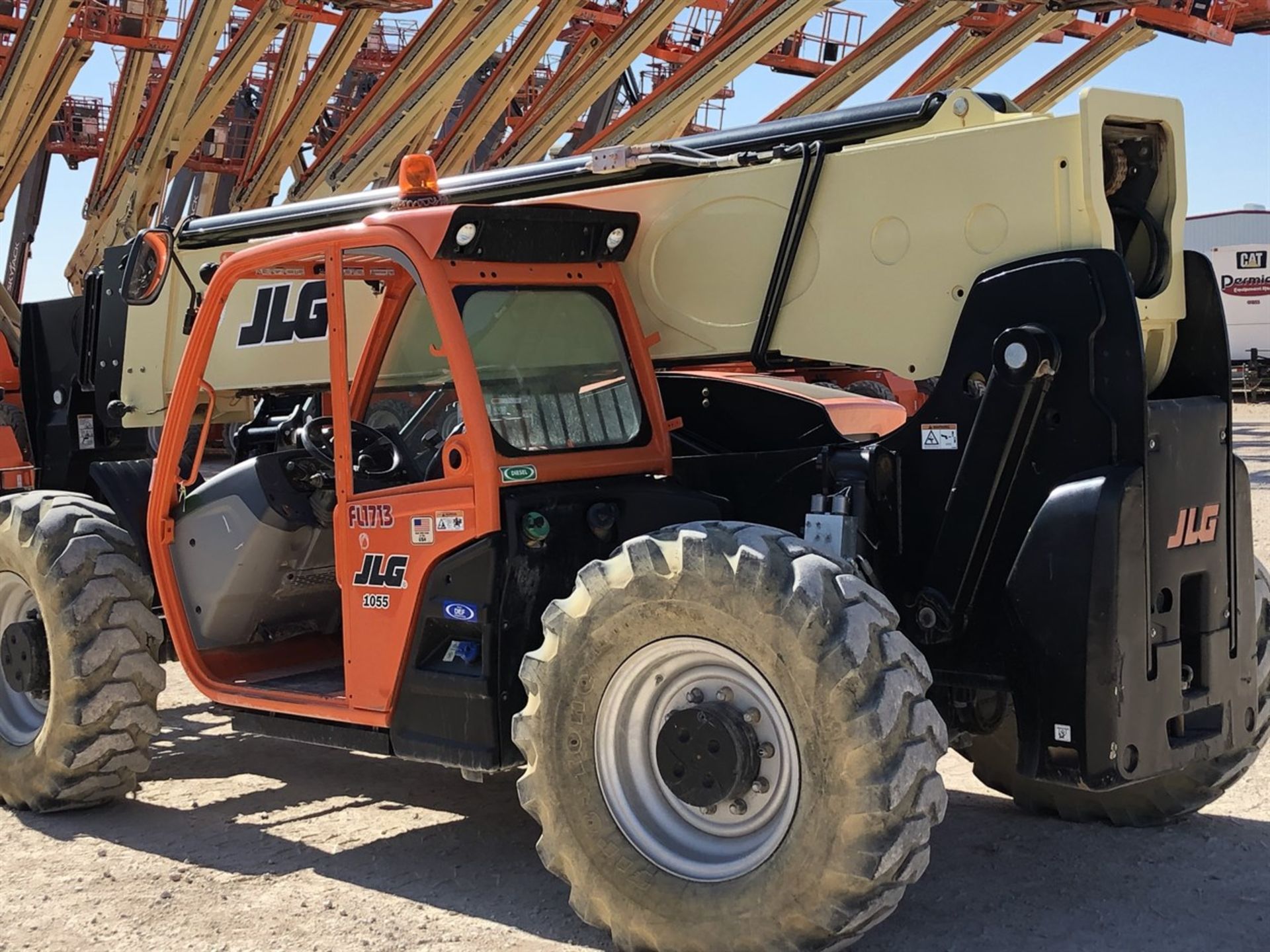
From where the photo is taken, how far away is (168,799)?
652 centimetres

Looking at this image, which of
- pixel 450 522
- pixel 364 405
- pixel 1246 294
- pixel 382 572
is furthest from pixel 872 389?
pixel 1246 294

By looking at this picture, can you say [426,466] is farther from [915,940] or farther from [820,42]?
[820,42]

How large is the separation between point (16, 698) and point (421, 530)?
2.49 m

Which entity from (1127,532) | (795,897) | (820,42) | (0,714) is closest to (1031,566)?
(1127,532)

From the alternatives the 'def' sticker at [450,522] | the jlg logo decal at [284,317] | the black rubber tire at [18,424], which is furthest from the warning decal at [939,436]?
the black rubber tire at [18,424]

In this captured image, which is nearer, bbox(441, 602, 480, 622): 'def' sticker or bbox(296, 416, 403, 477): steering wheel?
bbox(441, 602, 480, 622): 'def' sticker

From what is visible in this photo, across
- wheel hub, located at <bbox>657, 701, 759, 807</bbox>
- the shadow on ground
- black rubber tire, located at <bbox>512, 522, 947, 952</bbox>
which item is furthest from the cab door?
wheel hub, located at <bbox>657, 701, 759, 807</bbox>

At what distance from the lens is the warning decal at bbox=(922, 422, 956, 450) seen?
4598 mm

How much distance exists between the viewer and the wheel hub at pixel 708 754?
4324mm

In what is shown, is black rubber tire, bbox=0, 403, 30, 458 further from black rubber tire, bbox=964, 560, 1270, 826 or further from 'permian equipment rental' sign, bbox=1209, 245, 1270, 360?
'permian equipment rental' sign, bbox=1209, 245, 1270, 360

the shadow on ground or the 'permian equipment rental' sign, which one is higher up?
the 'permian equipment rental' sign

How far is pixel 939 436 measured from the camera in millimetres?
4633

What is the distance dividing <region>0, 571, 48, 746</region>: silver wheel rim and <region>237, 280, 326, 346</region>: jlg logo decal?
4.59 ft

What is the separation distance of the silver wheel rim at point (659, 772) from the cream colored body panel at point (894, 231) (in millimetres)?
1154
